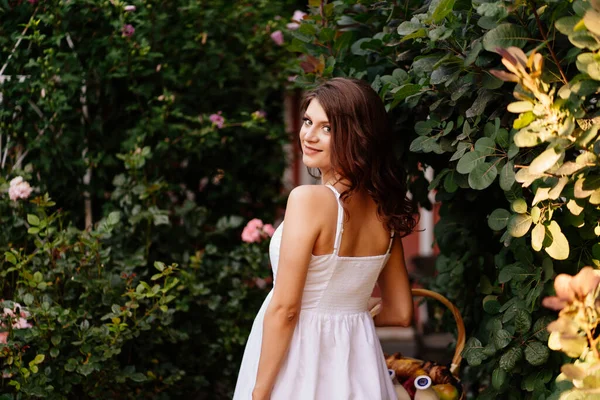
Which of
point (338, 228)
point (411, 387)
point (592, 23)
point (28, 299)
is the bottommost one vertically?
point (411, 387)

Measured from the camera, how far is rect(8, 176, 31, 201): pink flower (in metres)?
2.98

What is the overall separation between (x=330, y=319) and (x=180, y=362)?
1.50 metres

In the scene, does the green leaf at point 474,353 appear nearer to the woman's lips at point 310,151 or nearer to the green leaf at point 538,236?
the green leaf at point 538,236

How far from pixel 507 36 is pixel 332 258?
2.50 ft

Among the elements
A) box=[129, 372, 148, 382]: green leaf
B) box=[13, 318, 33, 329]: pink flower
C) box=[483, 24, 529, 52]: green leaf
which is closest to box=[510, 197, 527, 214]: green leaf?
box=[483, 24, 529, 52]: green leaf

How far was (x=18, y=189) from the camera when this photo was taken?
2.98m

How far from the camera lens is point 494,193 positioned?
8.84ft

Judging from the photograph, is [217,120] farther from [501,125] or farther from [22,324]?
[501,125]

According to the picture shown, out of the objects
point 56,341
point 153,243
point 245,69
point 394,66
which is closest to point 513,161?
point 394,66

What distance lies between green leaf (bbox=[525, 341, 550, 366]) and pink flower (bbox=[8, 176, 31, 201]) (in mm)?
1984

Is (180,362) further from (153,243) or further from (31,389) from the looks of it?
(31,389)

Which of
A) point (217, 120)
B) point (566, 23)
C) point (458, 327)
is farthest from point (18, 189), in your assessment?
point (566, 23)

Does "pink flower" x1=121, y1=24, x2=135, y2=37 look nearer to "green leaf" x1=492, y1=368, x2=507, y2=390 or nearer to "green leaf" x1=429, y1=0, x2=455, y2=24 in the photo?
"green leaf" x1=429, y1=0, x2=455, y2=24

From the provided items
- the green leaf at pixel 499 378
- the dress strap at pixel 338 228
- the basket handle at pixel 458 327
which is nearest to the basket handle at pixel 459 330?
the basket handle at pixel 458 327
